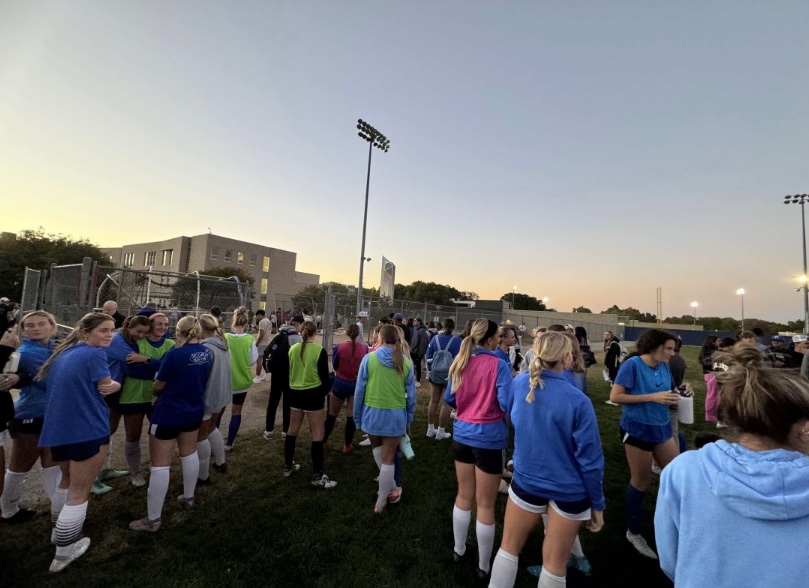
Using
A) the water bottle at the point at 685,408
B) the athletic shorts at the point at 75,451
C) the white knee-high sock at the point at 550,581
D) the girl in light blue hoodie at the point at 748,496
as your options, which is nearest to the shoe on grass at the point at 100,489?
the athletic shorts at the point at 75,451

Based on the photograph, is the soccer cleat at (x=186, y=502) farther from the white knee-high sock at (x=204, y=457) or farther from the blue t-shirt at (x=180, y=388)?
the blue t-shirt at (x=180, y=388)

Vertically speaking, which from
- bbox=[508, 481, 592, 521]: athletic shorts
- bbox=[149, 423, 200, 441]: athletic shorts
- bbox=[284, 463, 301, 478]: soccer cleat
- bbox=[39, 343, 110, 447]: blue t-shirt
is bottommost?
bbox=[284, 463, 301, 478]: soccer cleat

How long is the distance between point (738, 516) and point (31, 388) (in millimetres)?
5019

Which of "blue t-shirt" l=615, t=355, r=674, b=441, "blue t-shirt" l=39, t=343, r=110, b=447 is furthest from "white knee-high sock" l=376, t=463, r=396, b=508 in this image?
"blue t-shirt" l=39, t=343, r=110, b=447

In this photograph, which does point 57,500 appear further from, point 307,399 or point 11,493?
point 307,399

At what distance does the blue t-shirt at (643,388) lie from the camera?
3229 mm

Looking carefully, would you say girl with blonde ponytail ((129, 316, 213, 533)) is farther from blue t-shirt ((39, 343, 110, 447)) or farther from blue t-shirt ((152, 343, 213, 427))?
blue t-shirt ((39, 343, 110, 447))

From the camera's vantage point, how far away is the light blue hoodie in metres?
1.09

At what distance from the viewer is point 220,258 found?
45.9 meters

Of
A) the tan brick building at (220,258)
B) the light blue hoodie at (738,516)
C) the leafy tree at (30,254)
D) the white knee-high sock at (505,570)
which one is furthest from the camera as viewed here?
the tan brick building at (220,258)

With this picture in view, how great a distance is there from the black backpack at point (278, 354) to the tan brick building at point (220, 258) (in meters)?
38.5

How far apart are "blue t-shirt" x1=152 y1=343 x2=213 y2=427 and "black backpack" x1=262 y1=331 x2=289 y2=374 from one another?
178 cm

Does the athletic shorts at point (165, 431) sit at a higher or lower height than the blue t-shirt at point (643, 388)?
lower

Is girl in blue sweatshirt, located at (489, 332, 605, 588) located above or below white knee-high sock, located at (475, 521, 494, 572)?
above
